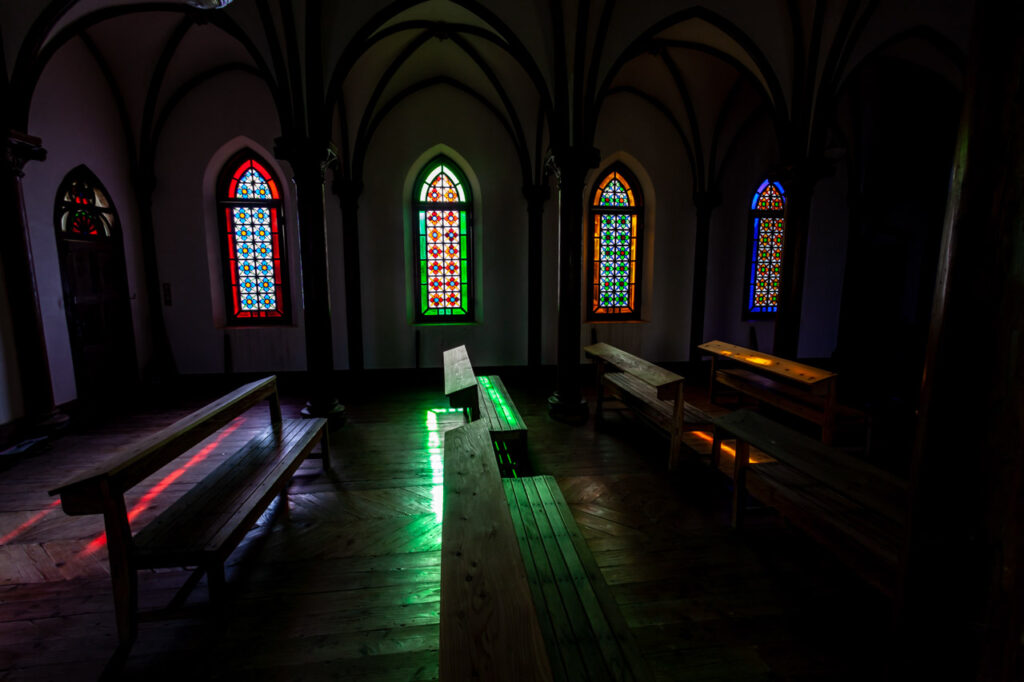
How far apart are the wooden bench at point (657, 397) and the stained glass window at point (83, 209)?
7479mm

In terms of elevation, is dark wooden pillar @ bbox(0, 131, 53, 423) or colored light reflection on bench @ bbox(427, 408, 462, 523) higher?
dark wooden pillar @ bbox(0, 131, 53, 423)

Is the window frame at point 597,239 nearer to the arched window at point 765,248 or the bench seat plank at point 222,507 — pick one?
the arched window at point 765,248

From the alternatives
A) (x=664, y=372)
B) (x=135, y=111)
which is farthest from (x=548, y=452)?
(x=135, y=111)

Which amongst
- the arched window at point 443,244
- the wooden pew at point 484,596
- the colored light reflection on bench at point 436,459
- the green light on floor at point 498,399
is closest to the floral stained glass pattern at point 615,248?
the arched window at point 443,244

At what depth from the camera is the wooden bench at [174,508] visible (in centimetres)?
236

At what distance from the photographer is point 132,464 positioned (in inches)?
98.0

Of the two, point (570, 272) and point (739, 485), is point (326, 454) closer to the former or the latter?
point (570, 272)

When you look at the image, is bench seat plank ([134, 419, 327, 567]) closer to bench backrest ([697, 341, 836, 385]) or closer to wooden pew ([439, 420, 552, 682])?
wooden pew ([439, 420, 552, 682])

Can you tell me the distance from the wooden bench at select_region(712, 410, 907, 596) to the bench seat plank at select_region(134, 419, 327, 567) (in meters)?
3.35

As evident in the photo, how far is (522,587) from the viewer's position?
1.66 metres

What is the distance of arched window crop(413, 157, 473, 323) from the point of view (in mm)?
8672

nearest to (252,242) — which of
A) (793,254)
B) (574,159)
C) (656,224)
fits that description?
(574,159)

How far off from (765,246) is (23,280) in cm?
1166

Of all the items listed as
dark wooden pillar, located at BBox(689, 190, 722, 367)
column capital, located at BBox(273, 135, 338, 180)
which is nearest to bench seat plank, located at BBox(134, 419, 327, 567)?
column capital, located at BBox(273, 135, 338, 180)
